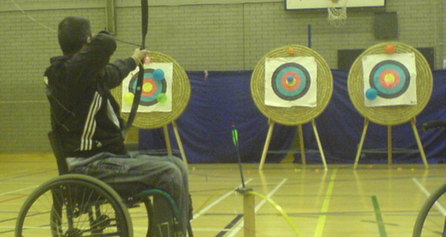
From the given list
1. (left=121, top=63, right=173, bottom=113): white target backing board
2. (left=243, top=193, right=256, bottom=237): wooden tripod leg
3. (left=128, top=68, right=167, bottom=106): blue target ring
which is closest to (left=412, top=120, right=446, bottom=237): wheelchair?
(left=243, top=193, right=256, bottom=237): wooden tripod leg

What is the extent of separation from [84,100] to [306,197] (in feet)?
8.20

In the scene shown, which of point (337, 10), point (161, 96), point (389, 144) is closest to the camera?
point (389, 144)

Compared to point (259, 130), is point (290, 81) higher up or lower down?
higher up

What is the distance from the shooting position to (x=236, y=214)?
4137mm

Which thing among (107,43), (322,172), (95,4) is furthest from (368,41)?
(107,43)

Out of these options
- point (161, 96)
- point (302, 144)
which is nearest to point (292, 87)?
point (302, 144)

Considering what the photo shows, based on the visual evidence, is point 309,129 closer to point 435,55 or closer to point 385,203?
point 435,55

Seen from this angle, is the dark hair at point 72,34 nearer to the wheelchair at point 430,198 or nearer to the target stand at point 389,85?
the wheelchair at point 430,198

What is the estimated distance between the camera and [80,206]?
255 cm

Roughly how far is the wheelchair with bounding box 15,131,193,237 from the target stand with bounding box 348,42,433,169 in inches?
177

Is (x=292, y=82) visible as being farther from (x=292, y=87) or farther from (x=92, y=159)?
(x=92, y=159)

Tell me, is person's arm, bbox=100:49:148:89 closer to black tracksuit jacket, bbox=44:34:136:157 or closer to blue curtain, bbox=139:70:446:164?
black tracksuit jacket, bbox=44:34:136:157

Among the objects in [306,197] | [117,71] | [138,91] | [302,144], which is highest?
[117,71]

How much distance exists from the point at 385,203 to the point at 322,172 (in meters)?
2.05
